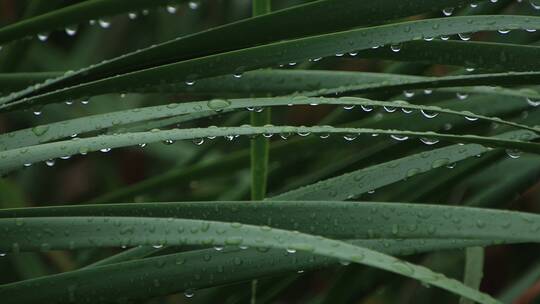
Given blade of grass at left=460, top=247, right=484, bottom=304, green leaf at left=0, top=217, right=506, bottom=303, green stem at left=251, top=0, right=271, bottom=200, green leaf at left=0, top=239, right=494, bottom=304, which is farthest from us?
blade of grass at left=460, top=247, right=484, bottom=304

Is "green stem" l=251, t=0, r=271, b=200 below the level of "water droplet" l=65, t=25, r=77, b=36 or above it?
below

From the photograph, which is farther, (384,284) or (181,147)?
(181,147)

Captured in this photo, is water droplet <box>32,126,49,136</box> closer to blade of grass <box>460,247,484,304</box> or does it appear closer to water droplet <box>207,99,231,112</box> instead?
water droplet <box>207,99,231,112</box>

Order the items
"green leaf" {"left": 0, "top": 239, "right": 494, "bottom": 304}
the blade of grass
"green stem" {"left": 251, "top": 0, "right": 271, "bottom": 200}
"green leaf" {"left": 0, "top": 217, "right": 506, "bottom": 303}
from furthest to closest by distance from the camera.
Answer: the blade of grass → "green stem" {"left": 251, "top": 0, "right": 271, "bottom": 200} → "green leaf" {"left": 0, "top": 239, "right": 494, "bottom": 304} → "green leaf" {"left": 0, "top": 217, "right": 506, "bottom": 303}

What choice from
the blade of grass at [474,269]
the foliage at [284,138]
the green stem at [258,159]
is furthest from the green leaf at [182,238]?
the blade of grass at [474,269]

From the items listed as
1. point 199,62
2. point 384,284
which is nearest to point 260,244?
point 199,62

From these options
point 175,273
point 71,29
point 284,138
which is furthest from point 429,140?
point 71,29

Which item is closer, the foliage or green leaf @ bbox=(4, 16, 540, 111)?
the foliage

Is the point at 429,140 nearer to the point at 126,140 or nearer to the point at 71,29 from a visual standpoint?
the point at 126,140

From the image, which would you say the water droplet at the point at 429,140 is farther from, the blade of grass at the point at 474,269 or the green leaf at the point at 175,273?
the blade of grass at the point at 474,269

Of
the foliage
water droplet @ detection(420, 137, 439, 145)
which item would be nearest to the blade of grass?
the foliage

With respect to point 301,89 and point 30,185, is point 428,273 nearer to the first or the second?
point 301,89
